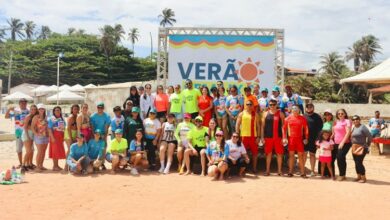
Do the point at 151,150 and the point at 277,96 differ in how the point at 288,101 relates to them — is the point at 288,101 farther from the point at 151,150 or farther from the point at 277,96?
the point at 151,150

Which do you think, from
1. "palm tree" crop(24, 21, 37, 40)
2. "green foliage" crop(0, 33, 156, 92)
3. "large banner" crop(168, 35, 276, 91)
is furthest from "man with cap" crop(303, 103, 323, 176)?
"palm tree" crop(24, 21, 37, 40)

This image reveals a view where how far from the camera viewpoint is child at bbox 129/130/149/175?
839cm

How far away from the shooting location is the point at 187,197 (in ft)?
20.9

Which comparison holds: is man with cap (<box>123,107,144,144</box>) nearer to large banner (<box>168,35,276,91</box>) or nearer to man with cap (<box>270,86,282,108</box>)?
large banner (<box>168,35,276,91</box>)

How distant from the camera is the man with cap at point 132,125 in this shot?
856 centimetres

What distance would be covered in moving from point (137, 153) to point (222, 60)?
386 centimetres

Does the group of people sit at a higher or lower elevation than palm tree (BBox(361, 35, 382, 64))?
lower

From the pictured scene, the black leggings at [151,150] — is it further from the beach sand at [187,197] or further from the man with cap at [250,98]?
the man with cap at [250,98]

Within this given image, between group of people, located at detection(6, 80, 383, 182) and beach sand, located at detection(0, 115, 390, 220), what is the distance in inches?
15.8

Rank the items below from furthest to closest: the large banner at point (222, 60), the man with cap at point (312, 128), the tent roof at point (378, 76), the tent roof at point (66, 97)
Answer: the tent roof at point (66, 97), the tent roof at point (378, 76), the large banner at point (222, 60), the man with cap at point (312, 128)

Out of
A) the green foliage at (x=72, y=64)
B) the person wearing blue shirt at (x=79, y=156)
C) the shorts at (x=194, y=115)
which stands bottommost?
the person wearing blue shirt at (x=79, y=156)

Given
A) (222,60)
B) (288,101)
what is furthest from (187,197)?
(222,60)

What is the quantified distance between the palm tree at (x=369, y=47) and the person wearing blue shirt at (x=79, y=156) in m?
61.2

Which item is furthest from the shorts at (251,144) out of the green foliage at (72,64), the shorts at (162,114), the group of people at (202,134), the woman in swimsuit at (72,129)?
the green foliage at (72,64)
